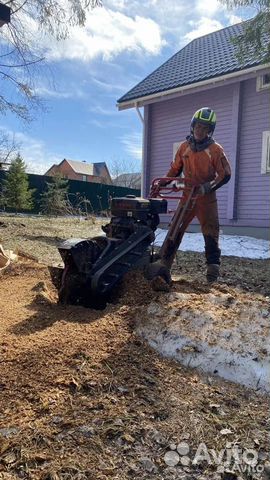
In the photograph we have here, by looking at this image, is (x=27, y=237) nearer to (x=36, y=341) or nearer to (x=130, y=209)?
(x=130, y=209)

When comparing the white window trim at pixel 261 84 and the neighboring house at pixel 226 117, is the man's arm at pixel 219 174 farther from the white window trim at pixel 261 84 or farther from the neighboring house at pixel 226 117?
the white window trim at pixel 261 84

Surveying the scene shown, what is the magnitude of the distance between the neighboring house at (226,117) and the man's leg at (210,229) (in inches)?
234

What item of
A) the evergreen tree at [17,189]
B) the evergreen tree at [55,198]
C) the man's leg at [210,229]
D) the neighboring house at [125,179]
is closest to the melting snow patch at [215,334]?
the man's leg at [210,229]

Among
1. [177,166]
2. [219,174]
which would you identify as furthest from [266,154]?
[219,174]

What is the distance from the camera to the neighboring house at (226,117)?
426 inches

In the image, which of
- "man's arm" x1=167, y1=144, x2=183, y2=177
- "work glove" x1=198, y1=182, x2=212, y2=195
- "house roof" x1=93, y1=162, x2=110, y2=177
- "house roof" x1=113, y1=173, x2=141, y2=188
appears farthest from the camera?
"house roof" x1=93, y1=162, x2=110, y2=177

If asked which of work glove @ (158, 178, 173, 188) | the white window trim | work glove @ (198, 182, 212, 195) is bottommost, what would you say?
work glove @ (198, 182, 212, 195)

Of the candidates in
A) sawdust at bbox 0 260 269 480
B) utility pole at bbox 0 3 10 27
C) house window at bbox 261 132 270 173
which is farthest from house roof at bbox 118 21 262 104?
sawdust at bbox 0 260 269 480

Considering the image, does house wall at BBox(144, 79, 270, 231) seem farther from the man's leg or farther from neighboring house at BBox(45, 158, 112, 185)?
neighboring house at BBox(45, 158, 112, 185)

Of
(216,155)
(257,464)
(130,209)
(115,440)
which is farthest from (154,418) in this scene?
(216,155)

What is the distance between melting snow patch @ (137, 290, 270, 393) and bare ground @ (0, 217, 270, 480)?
0.31 feet

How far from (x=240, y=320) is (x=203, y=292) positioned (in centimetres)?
70

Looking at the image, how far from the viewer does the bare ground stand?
6.29 feet

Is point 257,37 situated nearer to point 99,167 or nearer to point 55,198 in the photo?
point 55,198
